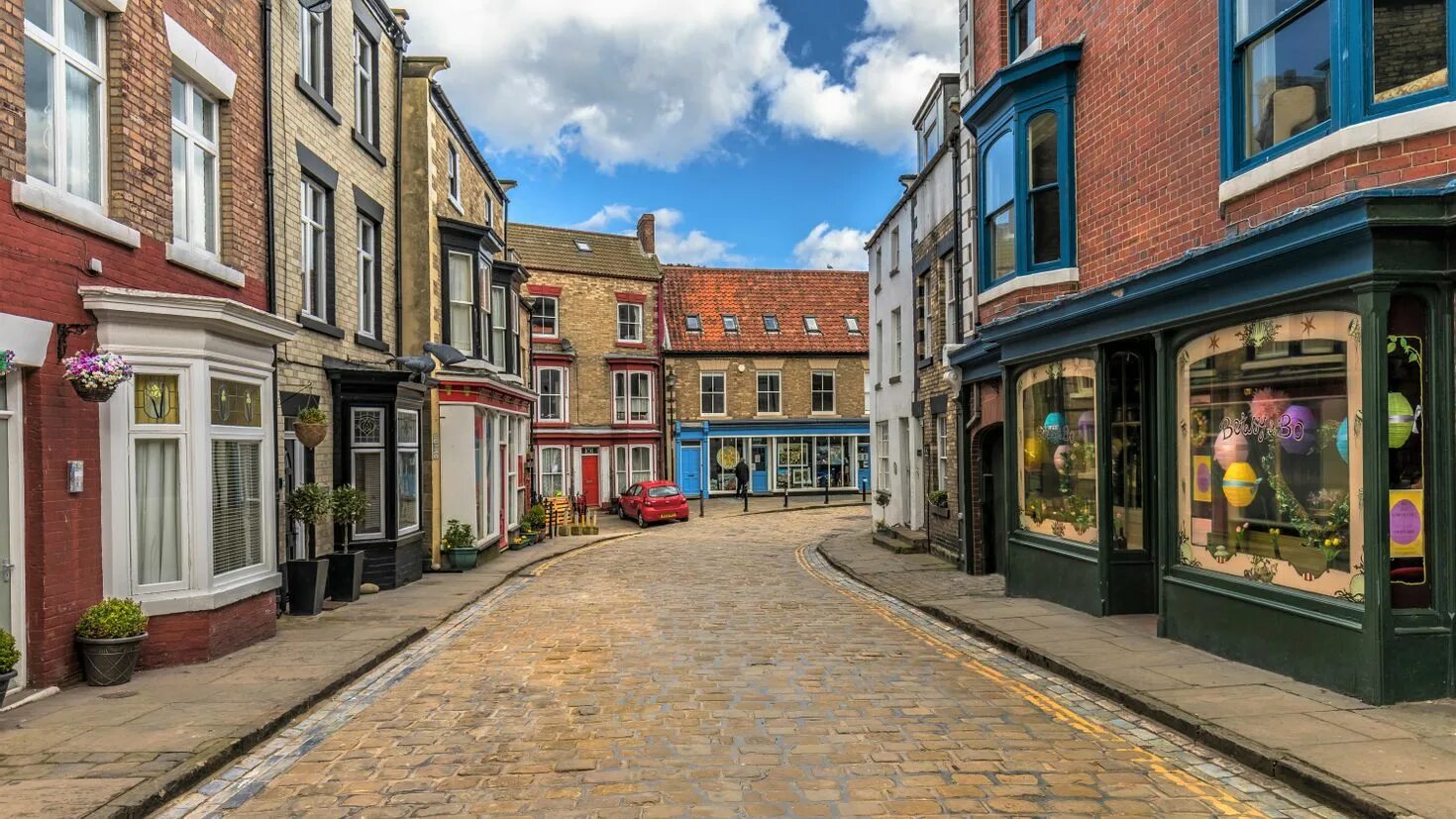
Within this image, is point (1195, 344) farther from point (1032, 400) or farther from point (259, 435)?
point (259, 435)

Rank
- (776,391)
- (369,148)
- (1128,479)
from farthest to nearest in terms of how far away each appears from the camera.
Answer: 1. (776,391)
2. (369,148)
3. (1128,479)

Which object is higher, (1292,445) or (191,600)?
(1292,445)

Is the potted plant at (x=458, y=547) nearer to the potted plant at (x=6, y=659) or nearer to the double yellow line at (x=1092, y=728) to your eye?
the double yellow line at (x=1092, y=728)

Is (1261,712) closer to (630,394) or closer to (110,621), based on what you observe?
(110,621)

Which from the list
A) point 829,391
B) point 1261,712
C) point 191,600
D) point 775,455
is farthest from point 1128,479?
point 829,391

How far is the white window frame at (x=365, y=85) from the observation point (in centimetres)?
1708

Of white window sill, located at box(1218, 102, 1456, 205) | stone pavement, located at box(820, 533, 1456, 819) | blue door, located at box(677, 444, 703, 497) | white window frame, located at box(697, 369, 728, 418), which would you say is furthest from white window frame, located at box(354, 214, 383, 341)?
white window frame, located at box(697, 369, 728, 418)

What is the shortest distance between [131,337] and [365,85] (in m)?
10.0

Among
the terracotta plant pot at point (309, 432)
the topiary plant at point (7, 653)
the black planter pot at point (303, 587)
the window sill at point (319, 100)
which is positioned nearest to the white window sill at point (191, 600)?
the topiary plant at point (7, 653)

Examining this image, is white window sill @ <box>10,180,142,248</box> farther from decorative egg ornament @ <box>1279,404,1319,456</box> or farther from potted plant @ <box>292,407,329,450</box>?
decorative egg ornament @ <box>1279,404,1319,456</box>

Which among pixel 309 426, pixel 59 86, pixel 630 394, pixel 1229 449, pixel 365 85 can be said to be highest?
pixel 365 85

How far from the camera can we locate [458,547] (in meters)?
19.0

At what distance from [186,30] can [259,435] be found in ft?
14.7

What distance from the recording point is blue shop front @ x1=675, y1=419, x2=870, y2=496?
42.4m
